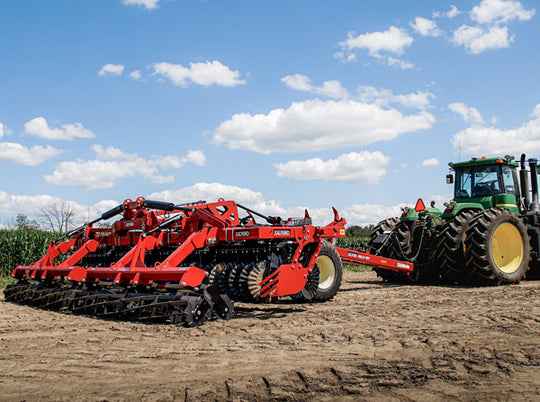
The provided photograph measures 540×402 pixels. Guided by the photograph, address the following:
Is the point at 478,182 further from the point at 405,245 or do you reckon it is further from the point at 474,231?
the point at 405,245

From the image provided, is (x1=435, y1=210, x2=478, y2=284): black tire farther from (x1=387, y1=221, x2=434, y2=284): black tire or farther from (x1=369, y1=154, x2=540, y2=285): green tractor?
(x1=387, y1=221, x2=434, y2=284): black tire

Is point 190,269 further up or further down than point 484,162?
further down

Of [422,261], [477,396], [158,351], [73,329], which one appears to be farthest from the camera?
[422,261]

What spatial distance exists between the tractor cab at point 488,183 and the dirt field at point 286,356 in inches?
177

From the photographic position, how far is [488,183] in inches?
447

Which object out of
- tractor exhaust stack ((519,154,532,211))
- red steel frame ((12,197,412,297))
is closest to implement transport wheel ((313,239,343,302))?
red steel frame ((12,197,412,297))

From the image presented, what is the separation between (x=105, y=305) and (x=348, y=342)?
351 centimetres

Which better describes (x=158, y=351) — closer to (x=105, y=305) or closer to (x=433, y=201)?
(x=105, y=305)

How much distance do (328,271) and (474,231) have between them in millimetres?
3352

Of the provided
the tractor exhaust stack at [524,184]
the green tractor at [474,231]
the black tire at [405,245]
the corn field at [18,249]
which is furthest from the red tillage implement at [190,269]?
the corn field at [18,249]

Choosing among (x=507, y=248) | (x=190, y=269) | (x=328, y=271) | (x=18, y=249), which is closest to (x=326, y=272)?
(x=328, y=271)

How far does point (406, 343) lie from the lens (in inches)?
194

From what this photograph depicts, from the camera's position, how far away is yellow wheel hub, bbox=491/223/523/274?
10453mm

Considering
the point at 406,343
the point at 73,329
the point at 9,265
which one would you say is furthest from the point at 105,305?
the point at 9,265
